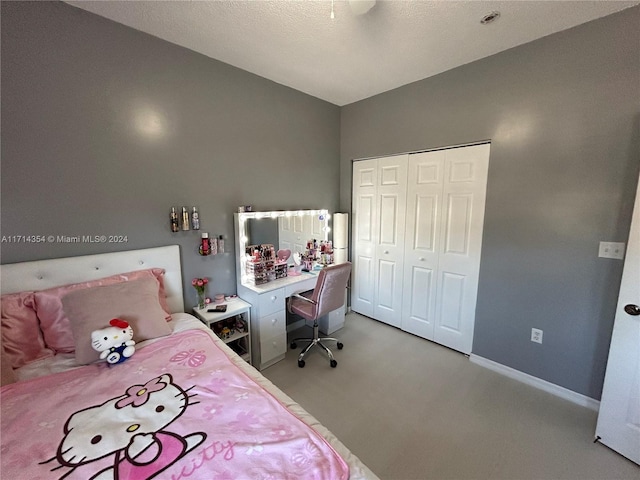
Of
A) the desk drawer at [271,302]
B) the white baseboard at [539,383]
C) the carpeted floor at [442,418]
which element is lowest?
the carpeted floor at [442,418]

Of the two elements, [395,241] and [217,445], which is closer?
[217,445]

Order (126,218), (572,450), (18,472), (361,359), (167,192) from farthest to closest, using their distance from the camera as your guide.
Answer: (361,359) → (167,192) → (126,218) → (572,450) → (18,472)

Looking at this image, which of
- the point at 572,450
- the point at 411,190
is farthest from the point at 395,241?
the point at 572,450

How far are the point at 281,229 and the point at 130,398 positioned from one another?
6.28 ft

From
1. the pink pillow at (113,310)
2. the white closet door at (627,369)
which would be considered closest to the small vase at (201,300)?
the pink pillow at (113,310)

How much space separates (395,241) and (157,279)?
2347 millimetres

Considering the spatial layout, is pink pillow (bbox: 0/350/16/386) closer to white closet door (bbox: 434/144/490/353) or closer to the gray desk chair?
the gray desk chair

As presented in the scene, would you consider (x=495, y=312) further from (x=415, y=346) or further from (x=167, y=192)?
(x=167, y=192)

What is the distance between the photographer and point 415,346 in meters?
2.77

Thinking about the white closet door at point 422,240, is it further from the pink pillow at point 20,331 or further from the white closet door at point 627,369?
the pink pillow at point 20,331

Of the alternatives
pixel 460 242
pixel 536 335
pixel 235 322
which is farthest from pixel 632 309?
pixel 235 322

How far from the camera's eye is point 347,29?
6.11 ft

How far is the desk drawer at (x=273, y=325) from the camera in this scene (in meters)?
2.35

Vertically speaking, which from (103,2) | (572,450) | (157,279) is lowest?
(572,450)
